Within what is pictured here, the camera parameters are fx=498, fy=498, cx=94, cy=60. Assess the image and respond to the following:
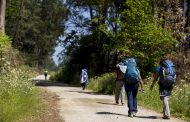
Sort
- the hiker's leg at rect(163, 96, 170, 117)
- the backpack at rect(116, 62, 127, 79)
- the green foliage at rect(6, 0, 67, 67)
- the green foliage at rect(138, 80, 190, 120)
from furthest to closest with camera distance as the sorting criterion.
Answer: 1. the green foliage at rect(6, 0, 67, 67)
2. the backpack at rect(116, 62, 127, 79)
3. the green foliage at rect(138, 80, 190, 120)
4. the hiker's leg at rect(163, 96, 170, 117)

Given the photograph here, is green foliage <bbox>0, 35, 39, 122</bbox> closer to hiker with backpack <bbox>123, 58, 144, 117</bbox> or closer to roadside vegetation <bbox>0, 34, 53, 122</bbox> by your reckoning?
roadside vegetation <bbox>0, 34, 53, 122</bbox>

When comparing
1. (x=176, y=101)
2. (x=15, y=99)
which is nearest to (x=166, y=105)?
(x=176, y=101)

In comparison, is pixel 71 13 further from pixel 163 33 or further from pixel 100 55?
pixel 163 33

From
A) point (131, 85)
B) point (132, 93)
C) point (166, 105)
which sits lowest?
point (166, 105)

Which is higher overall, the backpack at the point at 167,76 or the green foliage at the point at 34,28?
the green foliage at the point at 34,28

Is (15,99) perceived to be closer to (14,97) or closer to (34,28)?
(14,97)

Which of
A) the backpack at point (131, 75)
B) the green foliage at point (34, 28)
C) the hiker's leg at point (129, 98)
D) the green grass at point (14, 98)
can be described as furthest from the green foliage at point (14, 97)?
the green foliage at point (34, 28)

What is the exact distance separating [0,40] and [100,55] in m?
28.4

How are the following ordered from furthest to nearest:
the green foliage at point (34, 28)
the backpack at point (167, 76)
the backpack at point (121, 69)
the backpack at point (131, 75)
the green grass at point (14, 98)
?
the green foliage at point (34, 28) < the backpack at point (121, 69) < the backpack at point (131, 75) < the backpack at point (167, 76) < the green grass at point (14, 98)

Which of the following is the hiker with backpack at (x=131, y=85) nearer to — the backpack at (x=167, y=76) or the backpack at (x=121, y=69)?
the backpack at (x=167, y=76)

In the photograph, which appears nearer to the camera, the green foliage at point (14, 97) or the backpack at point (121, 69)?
the green foliage at point (14, 97)

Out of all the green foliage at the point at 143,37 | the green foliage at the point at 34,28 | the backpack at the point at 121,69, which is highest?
the green foliage at the point at 34,28

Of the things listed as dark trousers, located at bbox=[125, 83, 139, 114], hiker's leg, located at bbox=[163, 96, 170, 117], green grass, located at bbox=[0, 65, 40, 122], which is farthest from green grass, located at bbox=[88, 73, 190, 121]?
green grass, located at bbox=[0, 65, 40, 122]

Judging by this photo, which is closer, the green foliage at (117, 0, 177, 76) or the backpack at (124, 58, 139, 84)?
the backpack at (124, 58, 139, 84)
